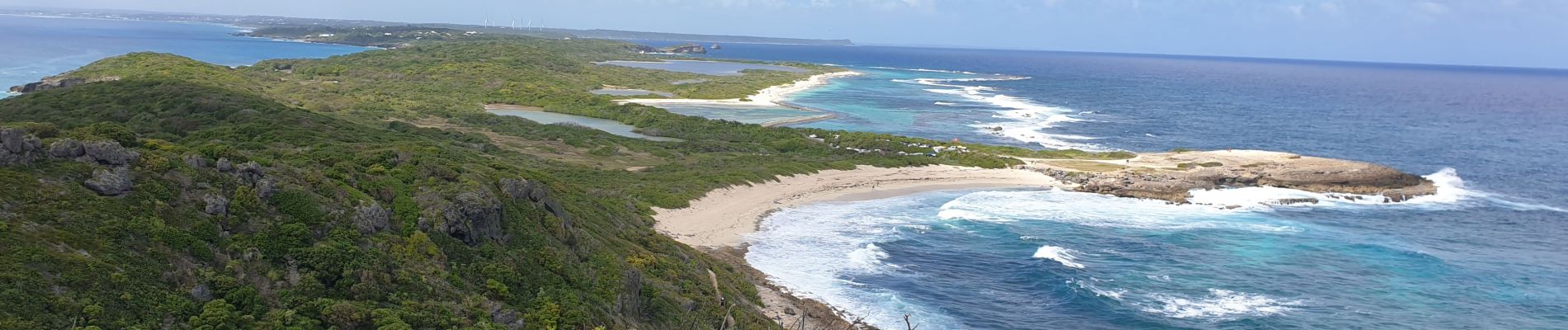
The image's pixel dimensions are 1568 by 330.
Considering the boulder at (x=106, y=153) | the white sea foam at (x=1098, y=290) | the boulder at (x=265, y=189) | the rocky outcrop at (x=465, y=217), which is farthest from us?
the white sea foam at (x=1098, y=290)

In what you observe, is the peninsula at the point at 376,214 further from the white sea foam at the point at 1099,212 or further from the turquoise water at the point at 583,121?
the turquoise water at the point at 583,121

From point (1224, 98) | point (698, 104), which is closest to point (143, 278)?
point (698, 104)

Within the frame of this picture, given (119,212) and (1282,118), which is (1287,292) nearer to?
(119,212)

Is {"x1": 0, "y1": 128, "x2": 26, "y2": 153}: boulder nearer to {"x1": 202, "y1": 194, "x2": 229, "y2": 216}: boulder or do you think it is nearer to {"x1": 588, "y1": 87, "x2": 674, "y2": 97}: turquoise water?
{"x1": 202, "y1": 194, "x2": 229, "y2": 216}: boulder

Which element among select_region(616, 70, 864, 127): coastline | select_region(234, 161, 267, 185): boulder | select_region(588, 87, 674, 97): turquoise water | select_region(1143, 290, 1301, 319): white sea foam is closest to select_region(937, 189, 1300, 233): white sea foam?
select_region(1143, 290, 1301, 319): white sea foam

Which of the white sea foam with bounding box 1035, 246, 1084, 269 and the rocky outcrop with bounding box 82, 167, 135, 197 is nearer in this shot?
the rocky outcrop with bounding box 82, 167, 135, 197

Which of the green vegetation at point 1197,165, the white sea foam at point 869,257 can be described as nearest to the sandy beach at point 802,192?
the white sea foam at point 869,257
